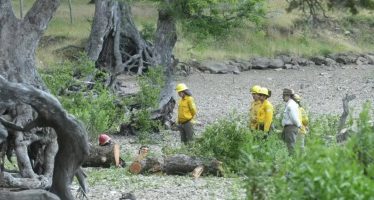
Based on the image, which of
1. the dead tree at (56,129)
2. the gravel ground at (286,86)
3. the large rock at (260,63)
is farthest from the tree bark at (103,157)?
the large rock at (260,63)

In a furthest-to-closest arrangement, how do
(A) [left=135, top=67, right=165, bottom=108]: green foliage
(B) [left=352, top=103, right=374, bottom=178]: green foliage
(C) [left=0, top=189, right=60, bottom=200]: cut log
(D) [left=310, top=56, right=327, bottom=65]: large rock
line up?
1. (D) [left=310, top=56, right=327, bottom=65]: large rock
2. (A) [left=135, top=67, right=165, bottom=108]: green foliage
3. (C) [left=0, top=189, right=60, bottom=200]: cut log
4. (B) [left=352, top=103, right=374, bottom=178]: green foliage

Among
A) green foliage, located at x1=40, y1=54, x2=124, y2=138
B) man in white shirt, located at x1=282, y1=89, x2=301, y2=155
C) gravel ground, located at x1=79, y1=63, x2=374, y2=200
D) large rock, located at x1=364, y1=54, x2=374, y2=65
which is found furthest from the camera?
large rock, located at x1=364, y1=54, x2=374, y2=65

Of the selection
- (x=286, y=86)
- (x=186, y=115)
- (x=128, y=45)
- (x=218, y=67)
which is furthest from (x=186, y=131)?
(x=218, y=67)

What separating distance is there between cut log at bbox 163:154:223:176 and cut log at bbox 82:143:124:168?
116 centimetres

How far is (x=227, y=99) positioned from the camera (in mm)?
34875

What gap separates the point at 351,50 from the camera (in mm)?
48125

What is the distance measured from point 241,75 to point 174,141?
2062cm

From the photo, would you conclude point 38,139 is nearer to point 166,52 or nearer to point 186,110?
point 186,110

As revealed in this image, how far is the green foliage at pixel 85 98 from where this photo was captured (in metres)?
19.7

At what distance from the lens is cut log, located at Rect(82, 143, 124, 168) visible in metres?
16.3

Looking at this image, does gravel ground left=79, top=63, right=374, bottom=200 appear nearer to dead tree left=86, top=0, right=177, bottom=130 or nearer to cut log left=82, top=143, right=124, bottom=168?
cut log left=82, top=143, right=124, bottom=168

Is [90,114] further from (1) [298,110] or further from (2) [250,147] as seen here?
(2) [250,147]

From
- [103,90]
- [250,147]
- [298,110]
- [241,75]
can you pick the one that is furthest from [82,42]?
[250,147]

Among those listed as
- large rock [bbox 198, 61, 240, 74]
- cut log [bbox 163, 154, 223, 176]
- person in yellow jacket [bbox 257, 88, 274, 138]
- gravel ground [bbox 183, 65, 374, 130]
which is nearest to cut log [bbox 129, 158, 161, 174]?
cut log [bbox 163, 154, 223, 176]
